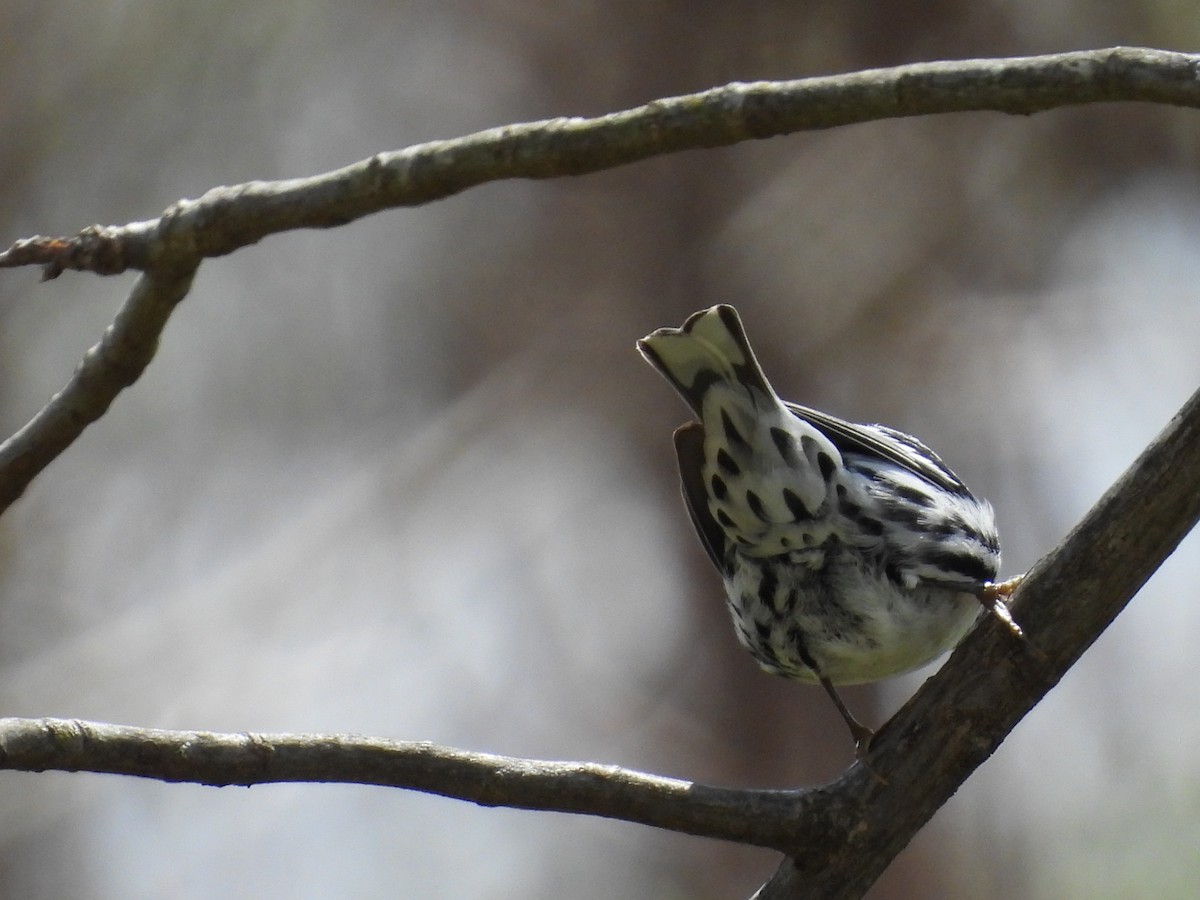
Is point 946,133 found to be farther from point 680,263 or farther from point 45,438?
point 45,438

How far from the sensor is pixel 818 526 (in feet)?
10.5

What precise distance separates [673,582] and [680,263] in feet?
6.71

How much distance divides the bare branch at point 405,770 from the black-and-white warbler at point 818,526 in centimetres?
68

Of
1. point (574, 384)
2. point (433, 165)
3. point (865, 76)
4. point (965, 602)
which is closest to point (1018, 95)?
point (865, 76)

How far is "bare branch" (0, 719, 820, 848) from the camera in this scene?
2004 mm

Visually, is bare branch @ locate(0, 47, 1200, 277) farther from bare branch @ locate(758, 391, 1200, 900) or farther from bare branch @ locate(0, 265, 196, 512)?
bare branch @ locate(758, 391, 1200, 900)

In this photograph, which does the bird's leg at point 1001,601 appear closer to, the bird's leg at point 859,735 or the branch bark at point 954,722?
the branch bark at point 954,722

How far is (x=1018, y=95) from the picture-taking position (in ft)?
6.53

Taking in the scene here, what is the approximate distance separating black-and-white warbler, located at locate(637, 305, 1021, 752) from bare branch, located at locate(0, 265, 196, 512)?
139cm

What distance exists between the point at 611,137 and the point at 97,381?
0.94 m

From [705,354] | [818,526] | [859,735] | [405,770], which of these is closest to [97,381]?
[405,770]

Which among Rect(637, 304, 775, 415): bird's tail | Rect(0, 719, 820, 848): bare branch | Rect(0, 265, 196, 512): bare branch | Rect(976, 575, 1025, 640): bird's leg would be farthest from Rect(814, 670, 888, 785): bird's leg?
Rect(0, 265, 196, 512): bare branch

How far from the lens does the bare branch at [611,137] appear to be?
1.98 meters

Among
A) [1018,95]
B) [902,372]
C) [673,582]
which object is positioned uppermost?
[1018,95]
